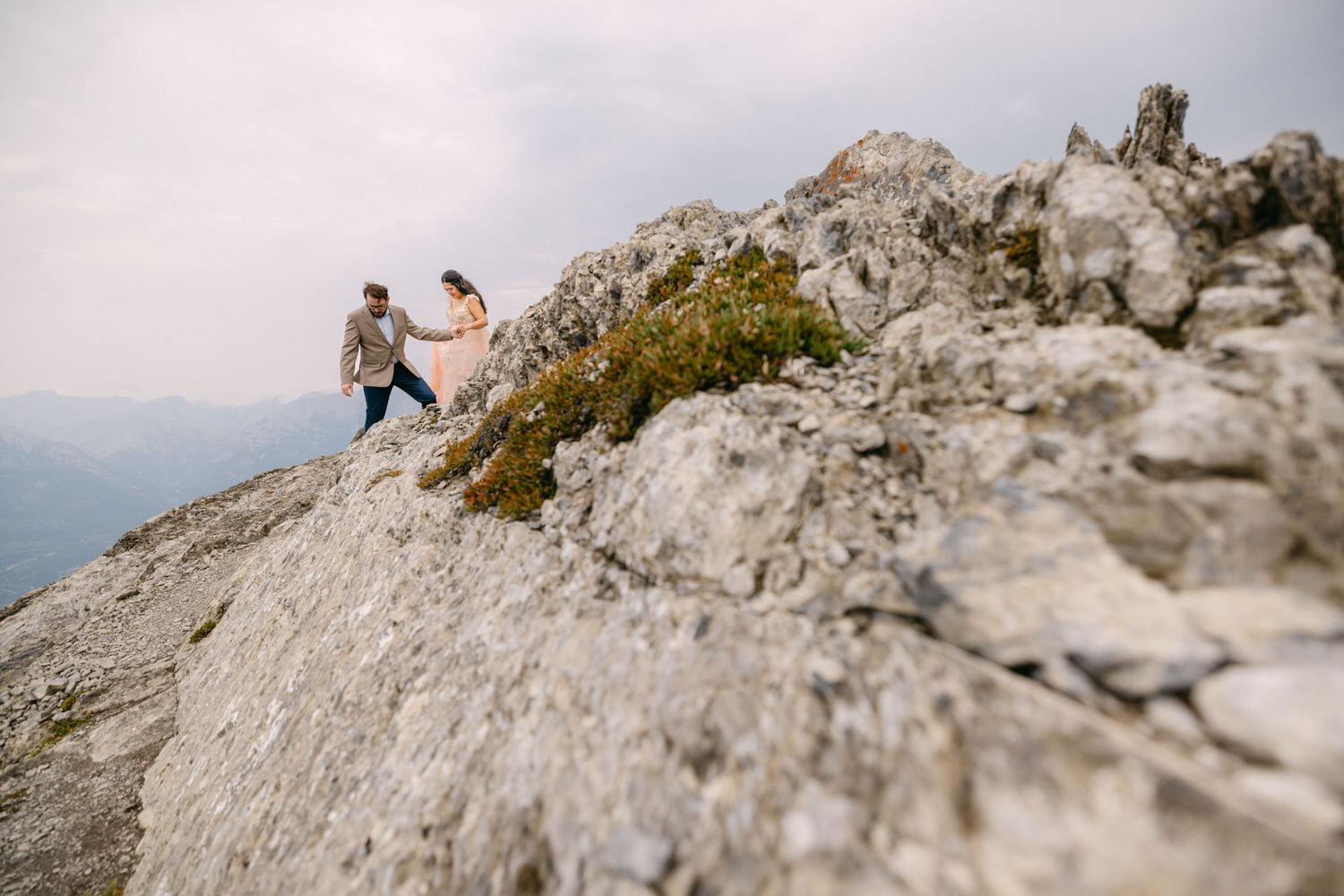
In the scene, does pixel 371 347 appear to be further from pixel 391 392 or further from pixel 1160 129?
pixel 1160 129

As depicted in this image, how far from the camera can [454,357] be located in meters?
16.8

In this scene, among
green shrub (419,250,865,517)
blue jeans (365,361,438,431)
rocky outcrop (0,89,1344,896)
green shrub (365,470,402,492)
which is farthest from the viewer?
blue jeans (365,361,438,431)

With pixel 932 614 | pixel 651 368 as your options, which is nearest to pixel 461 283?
pixel 651 368

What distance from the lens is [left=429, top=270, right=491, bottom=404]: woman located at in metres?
16.2

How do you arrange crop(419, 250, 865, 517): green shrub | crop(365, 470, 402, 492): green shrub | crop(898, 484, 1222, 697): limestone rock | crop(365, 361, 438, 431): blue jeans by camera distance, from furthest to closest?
crop(365, 361, 438, 431): blue jeans
crop(365, 470, 402, 492): green shrub
crop(419, 250, 865, 517): green shrub
crop(898, 484, 1222, 697): limestone rock

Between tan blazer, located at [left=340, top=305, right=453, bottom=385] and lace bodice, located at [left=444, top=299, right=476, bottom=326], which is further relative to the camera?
lace bodice, located at [left=444, top=299, right=476, bottom=326]

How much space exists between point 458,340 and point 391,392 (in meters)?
2.88

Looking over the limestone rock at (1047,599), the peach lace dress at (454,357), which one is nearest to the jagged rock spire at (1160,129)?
the limestone rock at (1047,599)

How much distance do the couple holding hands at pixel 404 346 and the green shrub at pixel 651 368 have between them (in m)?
6.67

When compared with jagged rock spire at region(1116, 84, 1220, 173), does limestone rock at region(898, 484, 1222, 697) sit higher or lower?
lower

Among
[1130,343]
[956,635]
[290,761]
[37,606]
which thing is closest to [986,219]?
[1130,343]

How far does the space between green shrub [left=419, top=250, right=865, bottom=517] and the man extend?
6579 mm

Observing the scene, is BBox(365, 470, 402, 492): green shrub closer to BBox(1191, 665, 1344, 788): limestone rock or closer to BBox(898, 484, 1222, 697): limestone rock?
BBox(898, 484, 1222, 697): limestone rock

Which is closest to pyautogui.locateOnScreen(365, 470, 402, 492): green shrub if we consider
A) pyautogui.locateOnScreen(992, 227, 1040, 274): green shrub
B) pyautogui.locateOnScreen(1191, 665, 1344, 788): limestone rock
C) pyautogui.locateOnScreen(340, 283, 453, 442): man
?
pyautogui.locateOnScreen(340, 283, 453, 442): man
